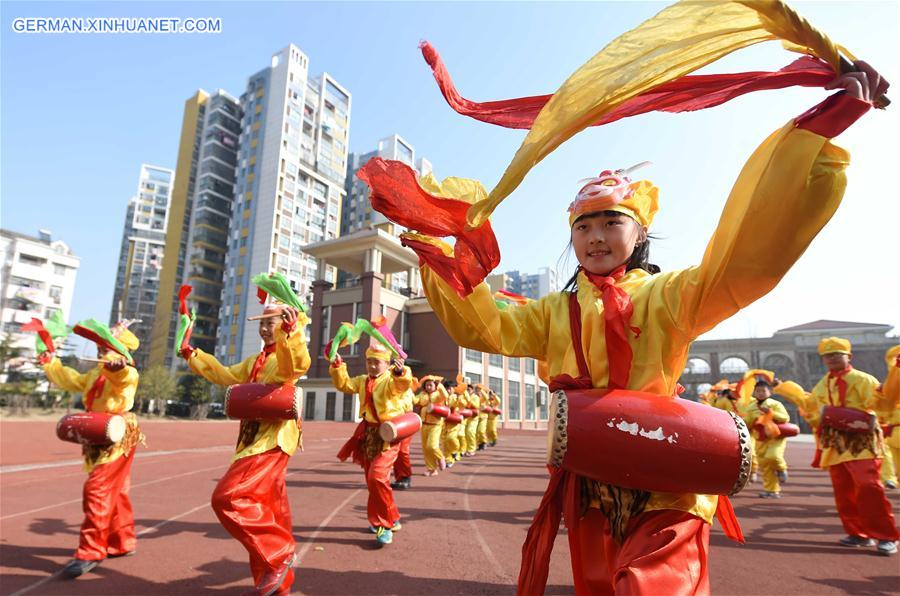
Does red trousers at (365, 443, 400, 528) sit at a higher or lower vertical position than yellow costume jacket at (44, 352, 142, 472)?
lower

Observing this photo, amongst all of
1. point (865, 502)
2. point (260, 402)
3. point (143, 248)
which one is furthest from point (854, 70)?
point (143, 248)

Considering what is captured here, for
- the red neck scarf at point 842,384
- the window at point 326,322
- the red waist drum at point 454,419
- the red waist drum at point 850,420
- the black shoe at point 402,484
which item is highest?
the window at point 326,322

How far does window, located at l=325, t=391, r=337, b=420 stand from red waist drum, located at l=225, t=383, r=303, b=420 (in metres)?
28.9

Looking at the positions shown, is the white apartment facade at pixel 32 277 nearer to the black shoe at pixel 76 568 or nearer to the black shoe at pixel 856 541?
the black shoe at pixel 76 568

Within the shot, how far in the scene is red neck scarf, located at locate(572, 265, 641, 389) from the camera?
179 cm

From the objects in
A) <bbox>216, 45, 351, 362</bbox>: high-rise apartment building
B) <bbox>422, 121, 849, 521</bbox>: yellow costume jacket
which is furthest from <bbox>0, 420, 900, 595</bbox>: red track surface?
<bbox>216, 45, 351, 362</bbox>: high-rise apartment building

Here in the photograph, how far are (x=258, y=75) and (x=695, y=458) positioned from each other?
62.3m

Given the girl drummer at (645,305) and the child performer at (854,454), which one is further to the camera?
the child performer at (854,454)

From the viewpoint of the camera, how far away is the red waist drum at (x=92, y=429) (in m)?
4.75

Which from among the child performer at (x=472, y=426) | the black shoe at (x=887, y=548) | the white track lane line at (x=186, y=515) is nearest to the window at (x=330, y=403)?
the child performer at (x=472, y=426)

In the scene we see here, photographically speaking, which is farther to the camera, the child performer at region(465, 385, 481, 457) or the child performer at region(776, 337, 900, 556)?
the child performer at region(465, 385, 481, 457)

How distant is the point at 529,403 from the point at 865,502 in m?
37.9

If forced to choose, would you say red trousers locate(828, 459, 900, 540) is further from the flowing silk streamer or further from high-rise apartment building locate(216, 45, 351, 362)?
high-rise apartment building locate(216, 45, 351, 362)

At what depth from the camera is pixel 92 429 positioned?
15.6 ft
